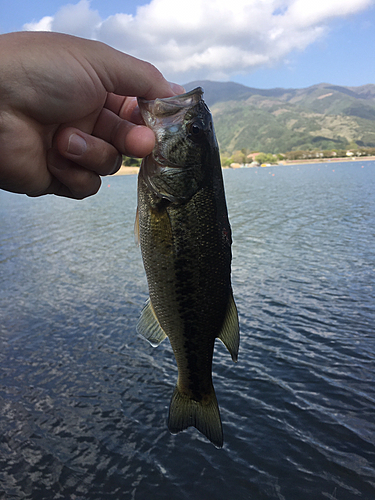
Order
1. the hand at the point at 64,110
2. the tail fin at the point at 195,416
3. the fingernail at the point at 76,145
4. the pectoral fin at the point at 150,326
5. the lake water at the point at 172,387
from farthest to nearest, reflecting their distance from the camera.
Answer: the lake water at the point at 172,387 → the tail fin at the point at 195,416 → the pectoral fin at the point at 150,326 → the fingernail at the point at 76,145 → the hand at the point at 64,110

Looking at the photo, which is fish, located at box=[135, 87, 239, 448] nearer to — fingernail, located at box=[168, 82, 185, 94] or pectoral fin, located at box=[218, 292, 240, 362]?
pectoral fin, located at box=[218, 292, 240, 362]

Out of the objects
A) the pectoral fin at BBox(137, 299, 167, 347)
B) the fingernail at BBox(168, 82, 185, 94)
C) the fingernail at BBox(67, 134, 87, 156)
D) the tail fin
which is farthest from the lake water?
the fingernail at BBox(168, 82, 185, 94)

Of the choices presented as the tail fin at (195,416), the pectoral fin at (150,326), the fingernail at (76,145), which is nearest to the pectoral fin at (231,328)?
the pectoral fin at (150,326)

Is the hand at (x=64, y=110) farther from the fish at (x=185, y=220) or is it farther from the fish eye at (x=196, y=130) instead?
the fish eye at (x=196, y=130)

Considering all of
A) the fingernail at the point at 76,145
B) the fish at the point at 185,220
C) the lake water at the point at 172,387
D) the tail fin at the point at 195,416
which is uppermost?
the fingernail at the point at 76,145

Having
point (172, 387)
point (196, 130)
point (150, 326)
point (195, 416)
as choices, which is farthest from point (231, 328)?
point (172, 387)

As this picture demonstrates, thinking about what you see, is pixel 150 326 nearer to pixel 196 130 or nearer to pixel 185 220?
pixel 185 220
